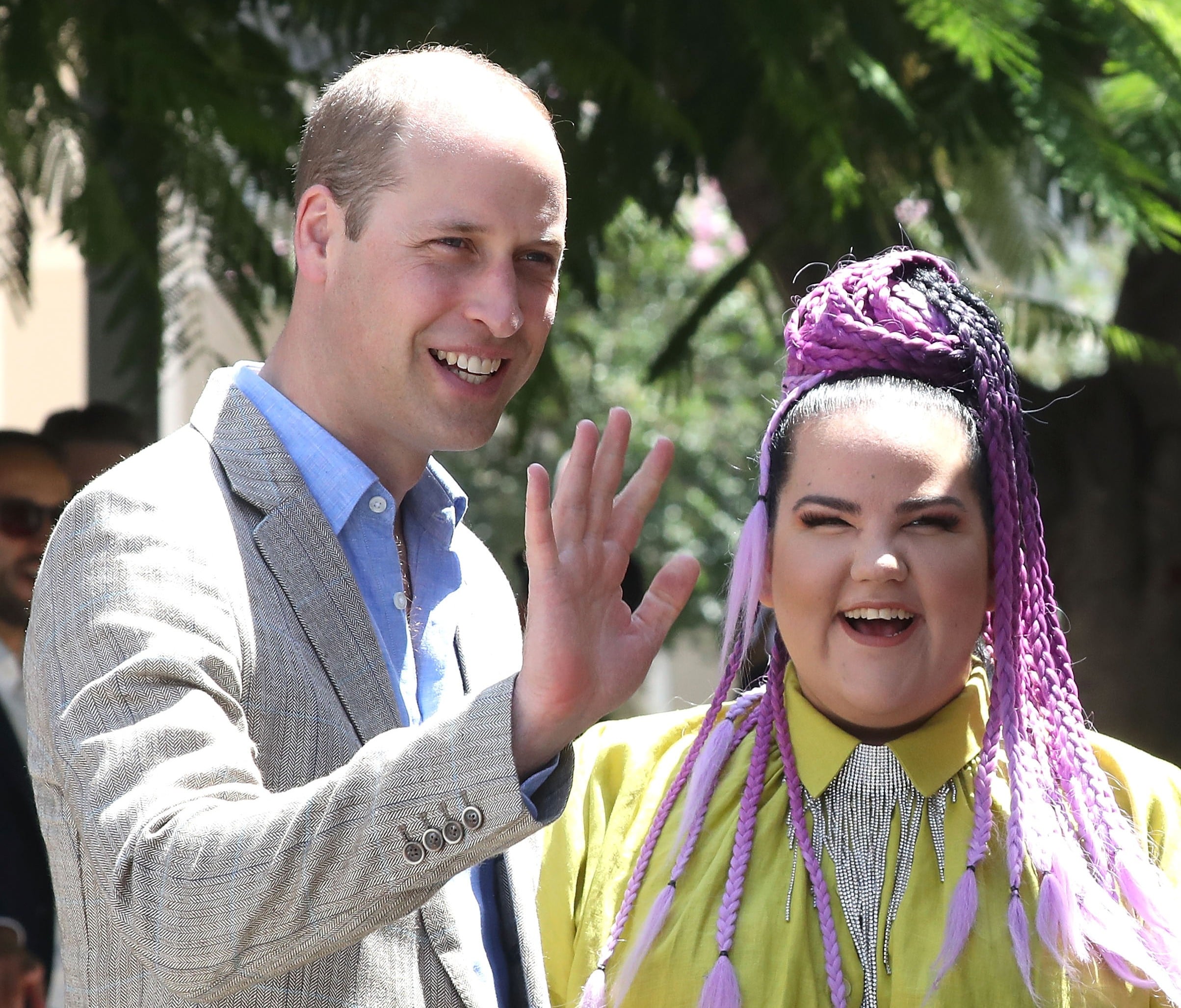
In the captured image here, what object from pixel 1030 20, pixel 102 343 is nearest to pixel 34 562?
pixel 102 343

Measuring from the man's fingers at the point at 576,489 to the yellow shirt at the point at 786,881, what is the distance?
0.80 metres

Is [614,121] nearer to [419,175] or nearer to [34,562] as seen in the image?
[419,175]

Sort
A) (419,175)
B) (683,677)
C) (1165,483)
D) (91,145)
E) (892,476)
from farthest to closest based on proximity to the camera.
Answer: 1. (683,677)
2. (1165,483)
3. (91,145)
4. (892,476)
5. (419,175)

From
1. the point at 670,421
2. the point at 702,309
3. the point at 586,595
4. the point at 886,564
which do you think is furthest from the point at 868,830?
the point at 670,421

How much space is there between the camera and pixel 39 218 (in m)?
2.71

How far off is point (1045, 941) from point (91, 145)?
6.08 feet

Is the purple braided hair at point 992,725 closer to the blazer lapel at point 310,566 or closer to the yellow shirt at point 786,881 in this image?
the yellow shirt at point 786,881

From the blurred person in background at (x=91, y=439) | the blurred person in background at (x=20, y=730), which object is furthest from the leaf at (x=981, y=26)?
the blurred person in background at (x=91, y=439)

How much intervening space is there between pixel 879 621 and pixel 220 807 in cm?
99

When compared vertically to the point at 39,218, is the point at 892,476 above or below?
below

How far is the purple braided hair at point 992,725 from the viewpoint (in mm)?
1857

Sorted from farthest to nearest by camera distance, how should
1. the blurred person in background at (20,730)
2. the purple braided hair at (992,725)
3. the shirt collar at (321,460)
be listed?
the blurred person in background at (20,730) < the purple braided hair at (992,725) < the shirt collar at (321,460)

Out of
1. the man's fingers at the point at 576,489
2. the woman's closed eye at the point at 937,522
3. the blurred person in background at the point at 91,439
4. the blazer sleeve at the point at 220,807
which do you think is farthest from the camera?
the blurred person in background at the point at 91,439

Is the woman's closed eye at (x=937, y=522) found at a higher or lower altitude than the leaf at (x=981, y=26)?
lower
